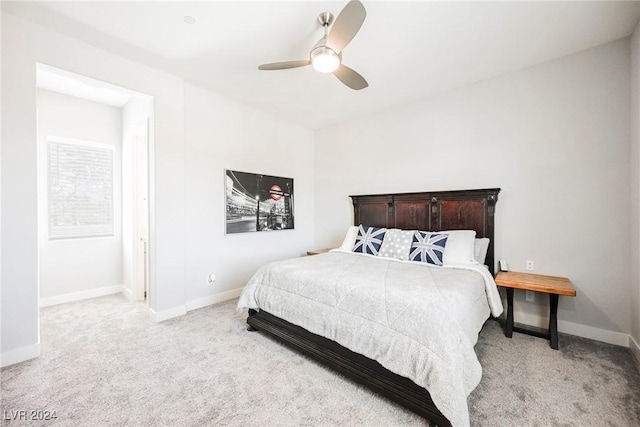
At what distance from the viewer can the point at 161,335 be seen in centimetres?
268

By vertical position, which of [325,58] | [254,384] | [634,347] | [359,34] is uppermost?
[359,34]

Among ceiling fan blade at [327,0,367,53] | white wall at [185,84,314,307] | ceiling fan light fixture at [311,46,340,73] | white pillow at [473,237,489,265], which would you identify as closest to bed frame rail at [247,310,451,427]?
white wall at [185,84,314,307]

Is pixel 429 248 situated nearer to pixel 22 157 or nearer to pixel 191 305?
pixel 191 305

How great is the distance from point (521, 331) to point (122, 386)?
11.8ft

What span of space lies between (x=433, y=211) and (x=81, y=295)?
5.13m

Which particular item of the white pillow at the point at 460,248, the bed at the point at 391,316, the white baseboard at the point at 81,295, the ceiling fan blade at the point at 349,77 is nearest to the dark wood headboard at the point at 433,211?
the bed at the point at 391,316

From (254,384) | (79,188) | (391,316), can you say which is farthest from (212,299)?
(391,316)

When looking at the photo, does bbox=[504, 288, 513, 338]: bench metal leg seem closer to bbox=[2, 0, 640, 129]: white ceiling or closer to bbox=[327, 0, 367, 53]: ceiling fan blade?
bbox=[2, 0, 640, 129]: white ceiling

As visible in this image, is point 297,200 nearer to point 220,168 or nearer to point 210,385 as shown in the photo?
point 220,168

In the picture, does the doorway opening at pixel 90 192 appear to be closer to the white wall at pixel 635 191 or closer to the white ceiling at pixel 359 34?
the white ceiling at pixel 359 34

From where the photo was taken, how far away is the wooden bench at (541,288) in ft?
7.75

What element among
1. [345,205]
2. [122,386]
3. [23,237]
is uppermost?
[345,205]

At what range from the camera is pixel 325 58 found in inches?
81.7

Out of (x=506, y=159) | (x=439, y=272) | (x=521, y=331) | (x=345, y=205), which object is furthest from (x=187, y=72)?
(x=521, y=331)
